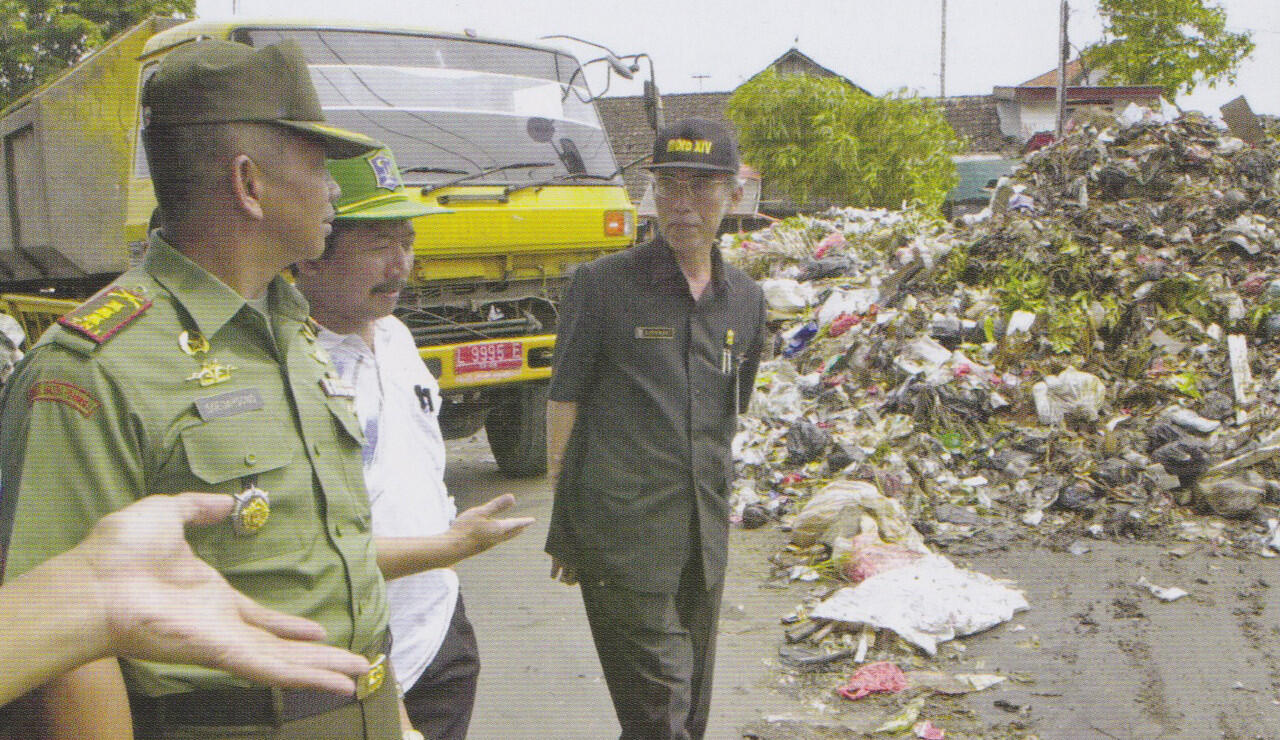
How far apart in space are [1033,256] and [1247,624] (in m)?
4.97

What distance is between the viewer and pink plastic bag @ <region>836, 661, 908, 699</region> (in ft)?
13.3

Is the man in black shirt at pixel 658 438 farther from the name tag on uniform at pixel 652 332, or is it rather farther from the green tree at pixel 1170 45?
the green tree at pixel 1170 45

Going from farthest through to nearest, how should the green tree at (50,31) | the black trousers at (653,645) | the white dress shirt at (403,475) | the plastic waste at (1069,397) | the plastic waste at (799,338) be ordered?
1. the green tree at (50,31)
2. the plastic waste at (799,338)
3. the plastic waste at (1069,397)
4. the black trousers at (653,645)
5. the white dress shirt at (403,475)

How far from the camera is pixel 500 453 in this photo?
7.28m

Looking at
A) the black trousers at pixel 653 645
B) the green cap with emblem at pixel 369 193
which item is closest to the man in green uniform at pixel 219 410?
the green cap with emblem at pixel 369 193

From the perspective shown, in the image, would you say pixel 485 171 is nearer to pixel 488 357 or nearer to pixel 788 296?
pixel 488 357

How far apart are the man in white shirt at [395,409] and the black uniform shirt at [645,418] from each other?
1.49ft

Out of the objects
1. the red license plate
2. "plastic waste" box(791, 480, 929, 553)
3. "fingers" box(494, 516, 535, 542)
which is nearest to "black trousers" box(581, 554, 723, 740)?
"fingers" box(494, 516, 535, 542)

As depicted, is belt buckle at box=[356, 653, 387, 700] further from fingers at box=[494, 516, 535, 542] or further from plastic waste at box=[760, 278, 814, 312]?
plastic waste at box=[760, 278, 814, 312]

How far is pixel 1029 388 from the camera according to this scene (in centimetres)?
755

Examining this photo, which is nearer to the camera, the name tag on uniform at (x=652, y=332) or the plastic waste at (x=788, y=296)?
the name tag on uniform at (x=652, y=332)

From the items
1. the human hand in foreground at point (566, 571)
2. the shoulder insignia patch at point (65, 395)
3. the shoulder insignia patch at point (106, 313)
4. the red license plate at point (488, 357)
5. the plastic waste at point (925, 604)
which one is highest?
the shoulder insignia patch at point (106, 313)

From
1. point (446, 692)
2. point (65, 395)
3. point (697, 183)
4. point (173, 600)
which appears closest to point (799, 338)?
point (697, 183)

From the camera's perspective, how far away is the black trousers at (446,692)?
8.34ft
